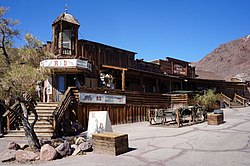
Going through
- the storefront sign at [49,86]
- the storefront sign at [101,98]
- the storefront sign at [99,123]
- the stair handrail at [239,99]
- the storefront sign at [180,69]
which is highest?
the storefront sign at [180,69]

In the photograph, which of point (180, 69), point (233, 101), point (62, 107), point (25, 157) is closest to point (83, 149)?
point (25, 157)

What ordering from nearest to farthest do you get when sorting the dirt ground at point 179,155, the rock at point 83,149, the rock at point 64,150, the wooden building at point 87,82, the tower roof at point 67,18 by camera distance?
the dirt ground at point 179,155
the rock at point 64,150
the rock at point 83,149
the wooden building at point 87,82
the tower roof at point 67,18

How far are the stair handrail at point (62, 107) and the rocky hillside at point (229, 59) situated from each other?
234ft

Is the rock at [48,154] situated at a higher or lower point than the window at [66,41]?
lower

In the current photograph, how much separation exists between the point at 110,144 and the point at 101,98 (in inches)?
322

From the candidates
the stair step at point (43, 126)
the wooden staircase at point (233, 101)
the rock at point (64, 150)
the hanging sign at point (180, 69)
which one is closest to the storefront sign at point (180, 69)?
the hanging sign at point (180, 69)

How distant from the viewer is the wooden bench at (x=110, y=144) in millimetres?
7852

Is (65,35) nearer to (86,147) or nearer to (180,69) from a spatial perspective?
(86,147)

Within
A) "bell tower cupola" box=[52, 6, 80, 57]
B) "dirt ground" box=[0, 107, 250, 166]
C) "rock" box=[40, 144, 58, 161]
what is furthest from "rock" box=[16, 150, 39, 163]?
"bell tower cupola" box=[52, 6, 80, 57]

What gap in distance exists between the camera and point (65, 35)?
1852 centimetres

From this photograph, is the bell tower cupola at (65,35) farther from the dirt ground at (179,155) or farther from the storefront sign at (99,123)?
the dirt ground at (179,155)

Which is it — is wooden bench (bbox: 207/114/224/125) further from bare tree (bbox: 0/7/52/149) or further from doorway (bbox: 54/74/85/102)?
bare tree (bbox: 0/7/52/149)

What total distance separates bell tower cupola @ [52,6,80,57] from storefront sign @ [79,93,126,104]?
441 centimetres

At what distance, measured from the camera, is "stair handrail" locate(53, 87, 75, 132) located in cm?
1253
